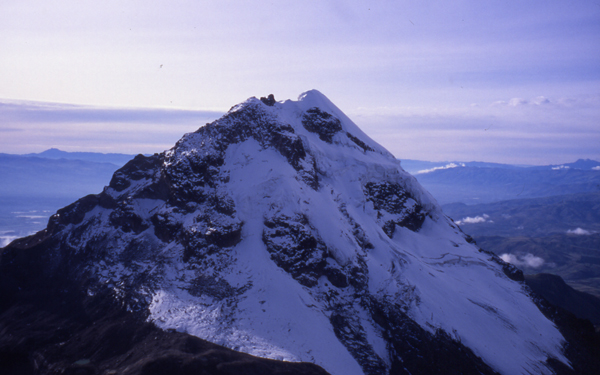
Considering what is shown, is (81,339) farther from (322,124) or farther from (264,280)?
(322,124)

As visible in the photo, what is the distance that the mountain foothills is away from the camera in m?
35.3

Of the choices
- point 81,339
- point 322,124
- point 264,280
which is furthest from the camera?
point 322,124

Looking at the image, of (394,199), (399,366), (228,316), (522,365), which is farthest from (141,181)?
(522,365)

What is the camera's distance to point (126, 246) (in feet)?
158

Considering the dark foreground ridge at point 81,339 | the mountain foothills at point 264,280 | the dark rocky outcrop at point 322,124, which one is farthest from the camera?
the dark rocky outcrop at point 322,124

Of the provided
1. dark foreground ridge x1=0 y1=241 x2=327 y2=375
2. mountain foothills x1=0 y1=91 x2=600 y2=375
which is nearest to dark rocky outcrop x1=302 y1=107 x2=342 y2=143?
mountain foothills x1=0 y1=91 x2=600 y2=375

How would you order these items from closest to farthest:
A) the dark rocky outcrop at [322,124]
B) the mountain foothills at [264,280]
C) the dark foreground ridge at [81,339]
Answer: the dark foreground ridge at [81,339], the mountain foothills at [264,280], the dark rocky outcrop at [322,124]

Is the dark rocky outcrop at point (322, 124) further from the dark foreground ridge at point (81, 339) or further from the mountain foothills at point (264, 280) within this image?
the dark foreground ridge at point (81, 339)

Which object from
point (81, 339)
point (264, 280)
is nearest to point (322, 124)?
point (264, 280)

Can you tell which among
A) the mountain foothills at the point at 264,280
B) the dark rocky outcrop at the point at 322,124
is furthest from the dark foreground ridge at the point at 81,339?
the dark rocky outcrop at the point at 322,124

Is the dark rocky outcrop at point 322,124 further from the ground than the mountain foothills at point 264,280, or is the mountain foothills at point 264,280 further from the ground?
the dark rocky outcrop at point 322,124

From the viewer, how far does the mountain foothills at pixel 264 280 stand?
3528 cm

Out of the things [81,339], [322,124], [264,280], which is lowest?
[81,339]

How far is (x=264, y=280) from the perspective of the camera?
40.1 m
